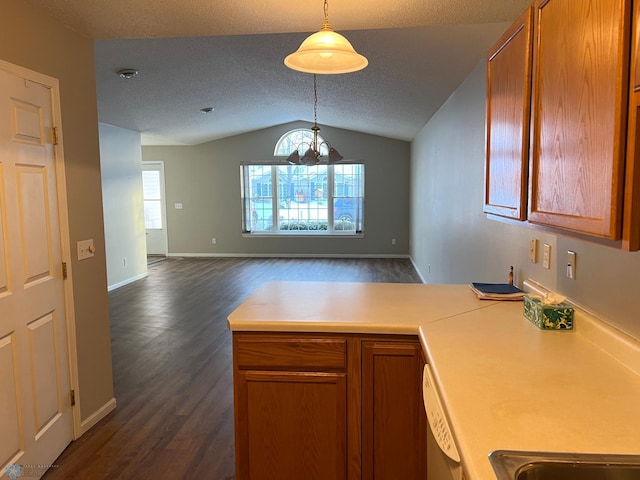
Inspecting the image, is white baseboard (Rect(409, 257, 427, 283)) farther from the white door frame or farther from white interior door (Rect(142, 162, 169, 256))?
white interior door (Rect(142, 162, 169, 256))

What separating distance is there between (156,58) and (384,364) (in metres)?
3.86

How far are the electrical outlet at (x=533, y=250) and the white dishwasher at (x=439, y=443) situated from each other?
1009 mm

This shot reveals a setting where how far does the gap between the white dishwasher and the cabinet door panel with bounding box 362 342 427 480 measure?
258 mm

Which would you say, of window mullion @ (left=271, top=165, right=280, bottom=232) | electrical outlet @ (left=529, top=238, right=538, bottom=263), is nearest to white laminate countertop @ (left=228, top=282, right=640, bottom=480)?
electrical outlet @ (left=529, top=238, right=538, bottom=263)

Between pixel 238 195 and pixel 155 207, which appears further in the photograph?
pixel 155 207

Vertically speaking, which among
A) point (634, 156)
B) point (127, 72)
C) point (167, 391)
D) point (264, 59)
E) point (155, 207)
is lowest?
point (167, 391)

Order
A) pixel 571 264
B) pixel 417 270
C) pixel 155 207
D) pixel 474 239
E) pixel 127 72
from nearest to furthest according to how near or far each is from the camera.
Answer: pixel 571 264 → pixel 474 239 → pixel 127 72 → pixel 417 270 → pixel 155 207

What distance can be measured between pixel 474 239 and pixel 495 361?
232cm

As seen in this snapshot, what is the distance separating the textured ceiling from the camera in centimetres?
228

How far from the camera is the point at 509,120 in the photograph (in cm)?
159

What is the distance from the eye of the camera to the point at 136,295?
634 cm

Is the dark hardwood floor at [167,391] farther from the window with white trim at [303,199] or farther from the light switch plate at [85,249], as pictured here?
the window with white trim at [303,199]

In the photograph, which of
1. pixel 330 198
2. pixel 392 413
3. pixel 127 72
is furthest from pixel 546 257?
pixel 330 198

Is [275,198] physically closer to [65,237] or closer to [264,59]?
[264,59]
